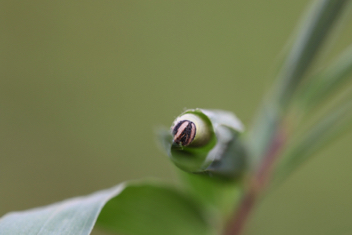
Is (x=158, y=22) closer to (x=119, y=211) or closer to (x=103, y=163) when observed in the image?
(x=103, y=163)

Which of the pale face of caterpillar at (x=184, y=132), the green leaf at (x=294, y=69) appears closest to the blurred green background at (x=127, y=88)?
the green leaf at (x=294, y=69)

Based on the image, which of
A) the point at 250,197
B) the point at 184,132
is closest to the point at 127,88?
the point at 250,197

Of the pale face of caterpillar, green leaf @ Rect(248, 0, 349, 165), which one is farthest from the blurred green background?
the pale face of caterpillar

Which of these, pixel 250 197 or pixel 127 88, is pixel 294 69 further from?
pixel 127 88

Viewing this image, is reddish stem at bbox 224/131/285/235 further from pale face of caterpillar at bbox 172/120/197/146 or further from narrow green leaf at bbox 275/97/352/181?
pale face of caterpillar at bbox 172/120/197/146

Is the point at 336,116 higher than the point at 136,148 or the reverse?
higher

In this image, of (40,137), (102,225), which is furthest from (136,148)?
(102,225)
